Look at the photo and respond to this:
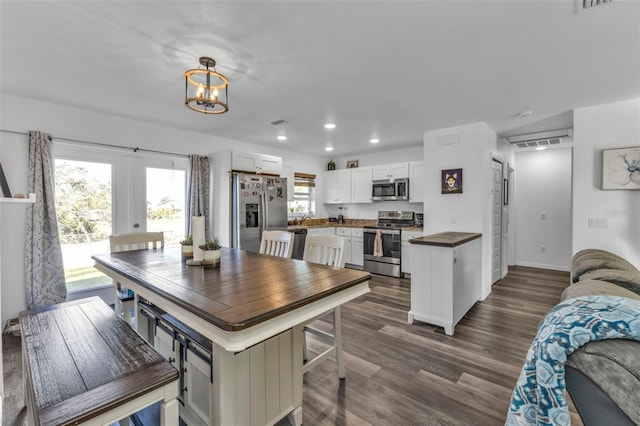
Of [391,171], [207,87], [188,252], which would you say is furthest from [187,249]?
[391,171]

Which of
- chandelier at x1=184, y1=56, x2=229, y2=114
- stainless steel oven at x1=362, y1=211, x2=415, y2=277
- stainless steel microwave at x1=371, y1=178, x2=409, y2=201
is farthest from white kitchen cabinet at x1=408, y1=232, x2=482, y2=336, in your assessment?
chandelier at x1=184, y1=56, x2=229, y2=114

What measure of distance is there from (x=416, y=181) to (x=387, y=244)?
125 centimetres

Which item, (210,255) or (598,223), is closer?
(210,255)

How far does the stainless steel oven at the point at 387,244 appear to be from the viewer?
4.89 metres

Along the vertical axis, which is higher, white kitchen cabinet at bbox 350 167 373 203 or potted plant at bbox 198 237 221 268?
white kitchen cabinet at bbox 350 167 373 203

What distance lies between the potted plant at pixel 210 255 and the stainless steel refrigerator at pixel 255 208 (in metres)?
2.34

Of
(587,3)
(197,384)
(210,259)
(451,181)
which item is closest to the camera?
(197,384)

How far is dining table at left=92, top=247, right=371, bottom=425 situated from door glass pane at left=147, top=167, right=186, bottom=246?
231cm

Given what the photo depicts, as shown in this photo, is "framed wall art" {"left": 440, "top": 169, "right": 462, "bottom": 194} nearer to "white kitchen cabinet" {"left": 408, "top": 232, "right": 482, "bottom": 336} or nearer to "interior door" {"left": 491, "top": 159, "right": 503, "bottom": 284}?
"interior door" {"left": 491, "top": 159, "right": 503, "bottom": 284}

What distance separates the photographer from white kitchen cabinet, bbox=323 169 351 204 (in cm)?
606

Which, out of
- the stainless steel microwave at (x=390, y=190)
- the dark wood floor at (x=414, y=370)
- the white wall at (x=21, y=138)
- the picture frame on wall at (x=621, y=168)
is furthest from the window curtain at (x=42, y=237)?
the picture frame on wall at (x=621, y=168)

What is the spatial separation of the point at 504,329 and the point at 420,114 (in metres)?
2.61

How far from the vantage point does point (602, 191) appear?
314 centimetres

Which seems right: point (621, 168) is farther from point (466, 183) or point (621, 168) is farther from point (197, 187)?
point (197, 187)
